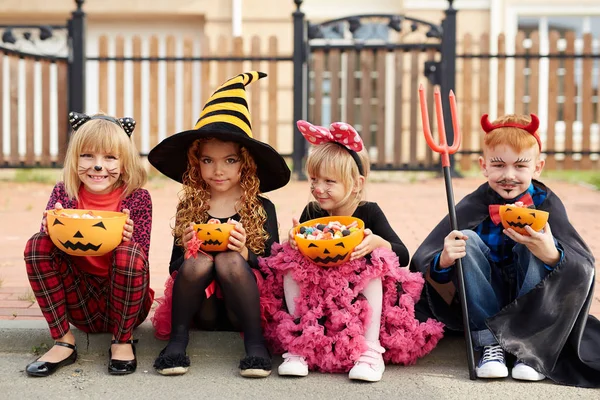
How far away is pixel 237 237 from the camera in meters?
3.40

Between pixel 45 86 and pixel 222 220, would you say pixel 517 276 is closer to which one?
pixel 222 220

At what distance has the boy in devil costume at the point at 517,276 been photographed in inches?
132

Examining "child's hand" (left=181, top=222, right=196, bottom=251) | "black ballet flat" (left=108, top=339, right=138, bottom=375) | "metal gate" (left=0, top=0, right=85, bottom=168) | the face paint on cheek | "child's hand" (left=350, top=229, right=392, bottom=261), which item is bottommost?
"black ballet flat" (left=108, top=339, right=138, bottom=375)

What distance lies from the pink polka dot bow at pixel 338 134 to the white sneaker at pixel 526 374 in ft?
3.64

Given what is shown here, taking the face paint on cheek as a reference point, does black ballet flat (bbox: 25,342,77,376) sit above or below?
below

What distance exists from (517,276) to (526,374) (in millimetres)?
416

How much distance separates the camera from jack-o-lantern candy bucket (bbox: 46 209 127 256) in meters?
3.21

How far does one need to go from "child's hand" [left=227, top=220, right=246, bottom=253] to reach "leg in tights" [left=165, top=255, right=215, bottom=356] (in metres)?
0.12

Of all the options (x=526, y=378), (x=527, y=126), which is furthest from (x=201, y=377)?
(x=527, y=126)

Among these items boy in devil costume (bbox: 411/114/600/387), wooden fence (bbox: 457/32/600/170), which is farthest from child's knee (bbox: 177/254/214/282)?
wooden fence (bbox: 457/32/600/170)

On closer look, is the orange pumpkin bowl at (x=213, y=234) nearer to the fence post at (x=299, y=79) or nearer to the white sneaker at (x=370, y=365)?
the white sneaker at (x=370, y=365)

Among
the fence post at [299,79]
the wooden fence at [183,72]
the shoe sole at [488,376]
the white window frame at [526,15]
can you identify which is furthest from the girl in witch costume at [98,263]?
the white window frame at [526,15]

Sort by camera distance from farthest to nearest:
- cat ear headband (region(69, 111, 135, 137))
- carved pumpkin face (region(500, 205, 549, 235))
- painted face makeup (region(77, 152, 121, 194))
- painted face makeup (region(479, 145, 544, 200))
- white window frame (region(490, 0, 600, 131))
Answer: white window frame (region(490, 0, 600, 131)) → cat ear headband (region(69, 111, 135, 137)) → painted face makeup (region(77, 152, 121, 194)) → painted face makeup (region(479, 145, 544, 200)) → carved pumpkin face (region(500, 205, 549, 235))

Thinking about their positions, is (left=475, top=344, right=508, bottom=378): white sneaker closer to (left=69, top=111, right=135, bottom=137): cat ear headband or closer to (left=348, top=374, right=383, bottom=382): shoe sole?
(left=348, top=374, right=383, bottom=382): shoe sole
